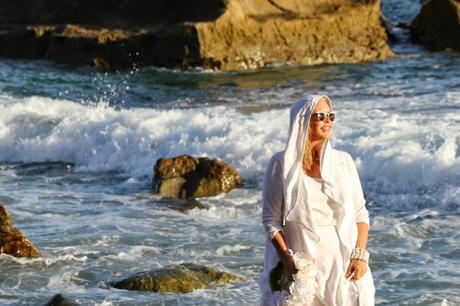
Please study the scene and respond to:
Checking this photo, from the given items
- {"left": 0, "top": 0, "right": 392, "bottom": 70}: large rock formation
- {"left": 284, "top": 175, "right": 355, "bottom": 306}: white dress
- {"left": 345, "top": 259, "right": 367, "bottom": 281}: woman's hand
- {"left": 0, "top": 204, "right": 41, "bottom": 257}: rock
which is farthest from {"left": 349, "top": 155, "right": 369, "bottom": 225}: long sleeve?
{"left": 0, "top": 0, "right": 392, "bottom": 70}: large rock formation

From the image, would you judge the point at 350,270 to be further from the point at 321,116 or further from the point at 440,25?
the point at 440,25

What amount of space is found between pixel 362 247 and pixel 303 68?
18.4m

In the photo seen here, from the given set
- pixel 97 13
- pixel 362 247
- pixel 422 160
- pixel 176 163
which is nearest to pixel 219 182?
pixel 176 163

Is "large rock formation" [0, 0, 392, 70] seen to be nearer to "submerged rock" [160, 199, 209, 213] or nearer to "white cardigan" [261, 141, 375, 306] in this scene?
"submerged rock" [160, 199, 209, 213]

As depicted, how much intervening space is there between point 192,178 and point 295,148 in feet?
24.6

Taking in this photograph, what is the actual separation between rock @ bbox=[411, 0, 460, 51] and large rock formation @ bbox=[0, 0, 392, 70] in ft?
5.95

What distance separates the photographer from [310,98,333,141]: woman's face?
5730mm

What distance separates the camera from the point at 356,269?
18.8 ft

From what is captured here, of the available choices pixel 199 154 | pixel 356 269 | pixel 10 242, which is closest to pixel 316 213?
pixel 356 269

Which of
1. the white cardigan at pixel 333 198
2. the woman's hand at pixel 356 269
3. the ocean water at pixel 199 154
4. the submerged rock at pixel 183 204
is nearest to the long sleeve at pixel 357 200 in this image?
the white cardigan at pixel 333 198

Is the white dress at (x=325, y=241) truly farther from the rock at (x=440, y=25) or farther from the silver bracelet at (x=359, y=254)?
the rock at (x=440, y=25)

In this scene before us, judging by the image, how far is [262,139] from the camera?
15.6 meters

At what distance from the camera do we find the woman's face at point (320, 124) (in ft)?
18.8

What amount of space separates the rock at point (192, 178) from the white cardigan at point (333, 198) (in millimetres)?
7179
